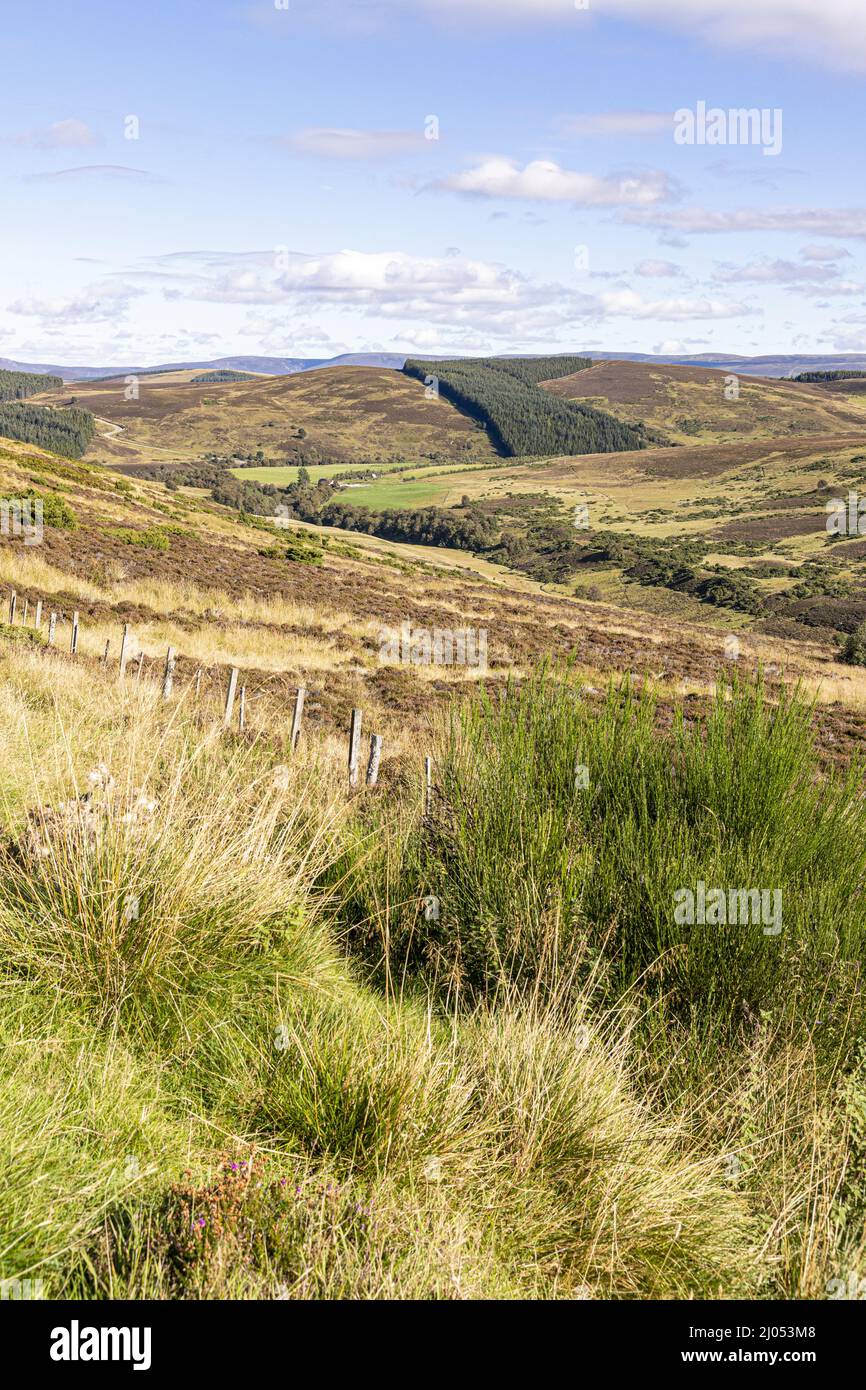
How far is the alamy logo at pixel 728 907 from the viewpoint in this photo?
13.8 ft

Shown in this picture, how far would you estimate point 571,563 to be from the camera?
7519 cm

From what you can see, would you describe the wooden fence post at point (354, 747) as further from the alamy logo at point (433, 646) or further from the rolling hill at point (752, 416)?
the rolling hill at point (752, 416)

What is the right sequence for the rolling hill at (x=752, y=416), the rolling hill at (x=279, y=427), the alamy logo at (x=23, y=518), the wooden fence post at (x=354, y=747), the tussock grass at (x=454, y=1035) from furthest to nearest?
the rolling hill at (x=752, y=416) < the rolling hill at (x=279, y=427) < the alamy logo at (x=23, y=518) < the wooden fence post at (x=354, y=747) < the tussock grass at (x=454, y=1035)

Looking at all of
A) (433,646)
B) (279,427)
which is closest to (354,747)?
(433,646)

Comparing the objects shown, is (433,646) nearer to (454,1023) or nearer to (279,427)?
(454,1023)
